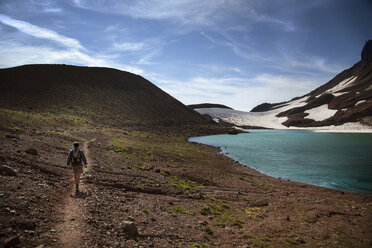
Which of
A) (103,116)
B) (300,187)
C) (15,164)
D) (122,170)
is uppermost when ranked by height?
(103,116)

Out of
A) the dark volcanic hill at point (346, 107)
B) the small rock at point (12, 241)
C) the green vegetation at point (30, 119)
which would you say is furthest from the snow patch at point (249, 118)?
the small rock at point (12, 241)

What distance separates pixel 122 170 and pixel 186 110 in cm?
10085

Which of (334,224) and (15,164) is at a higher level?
(15,164)

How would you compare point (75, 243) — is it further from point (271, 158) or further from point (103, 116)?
point (103, 116)

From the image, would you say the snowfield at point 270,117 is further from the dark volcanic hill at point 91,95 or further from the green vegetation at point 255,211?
the green vegetation at point 255,211

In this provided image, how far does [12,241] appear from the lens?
568cm

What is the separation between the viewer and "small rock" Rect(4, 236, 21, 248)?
557 cm

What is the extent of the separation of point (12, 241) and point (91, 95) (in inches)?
3418

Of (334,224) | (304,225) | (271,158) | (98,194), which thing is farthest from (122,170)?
A: (271,158)

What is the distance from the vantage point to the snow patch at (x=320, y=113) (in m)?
127

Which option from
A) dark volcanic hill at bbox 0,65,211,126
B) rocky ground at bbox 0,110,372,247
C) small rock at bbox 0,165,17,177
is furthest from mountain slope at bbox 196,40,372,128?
small rock at bbox 0,165,17,177

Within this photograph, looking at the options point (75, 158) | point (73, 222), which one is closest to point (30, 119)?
point (75, 158)

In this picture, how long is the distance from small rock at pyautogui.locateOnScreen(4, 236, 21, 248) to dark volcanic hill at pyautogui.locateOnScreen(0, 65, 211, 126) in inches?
2395

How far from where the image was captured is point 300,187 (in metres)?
21.4
